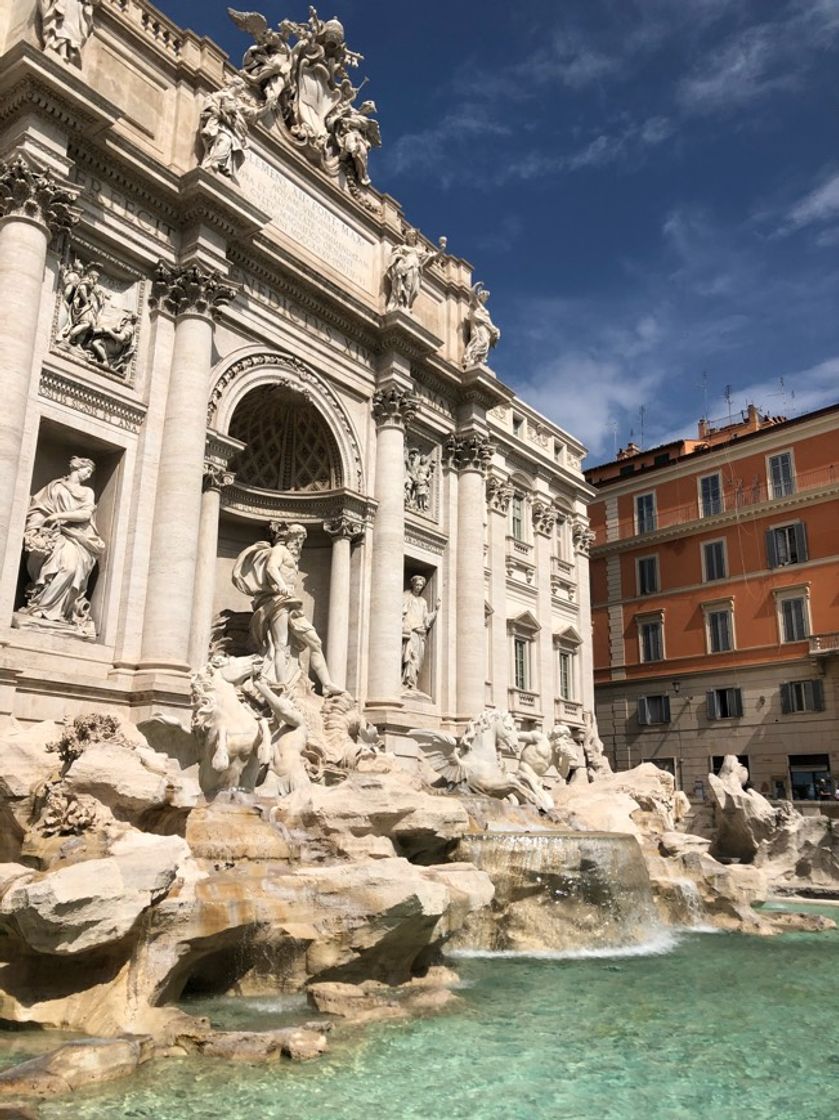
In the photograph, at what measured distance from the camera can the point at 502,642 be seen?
24.7m

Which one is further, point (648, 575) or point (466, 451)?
point (648, 575)

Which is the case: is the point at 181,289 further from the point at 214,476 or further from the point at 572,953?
the point at 572,953

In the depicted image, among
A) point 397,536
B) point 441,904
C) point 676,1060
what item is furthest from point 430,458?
point 676,1060

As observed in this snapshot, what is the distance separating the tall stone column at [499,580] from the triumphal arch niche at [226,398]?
13 cm

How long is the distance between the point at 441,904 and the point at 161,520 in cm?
884

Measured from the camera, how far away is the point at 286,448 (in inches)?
797

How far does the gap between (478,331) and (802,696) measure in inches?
619

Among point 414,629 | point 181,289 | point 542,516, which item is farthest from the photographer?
point 542,516

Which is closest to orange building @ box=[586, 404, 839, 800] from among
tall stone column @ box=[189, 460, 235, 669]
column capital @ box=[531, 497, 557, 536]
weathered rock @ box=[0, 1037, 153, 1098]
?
column capital @ box=[531, 497, 557, 536]

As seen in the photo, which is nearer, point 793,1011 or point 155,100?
point 793,1011

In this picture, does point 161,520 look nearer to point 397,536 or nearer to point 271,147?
point 397,536

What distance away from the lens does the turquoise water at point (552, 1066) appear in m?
5.67

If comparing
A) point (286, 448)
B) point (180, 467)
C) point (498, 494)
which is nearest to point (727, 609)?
point (498, 494)

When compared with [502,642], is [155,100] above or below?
above
